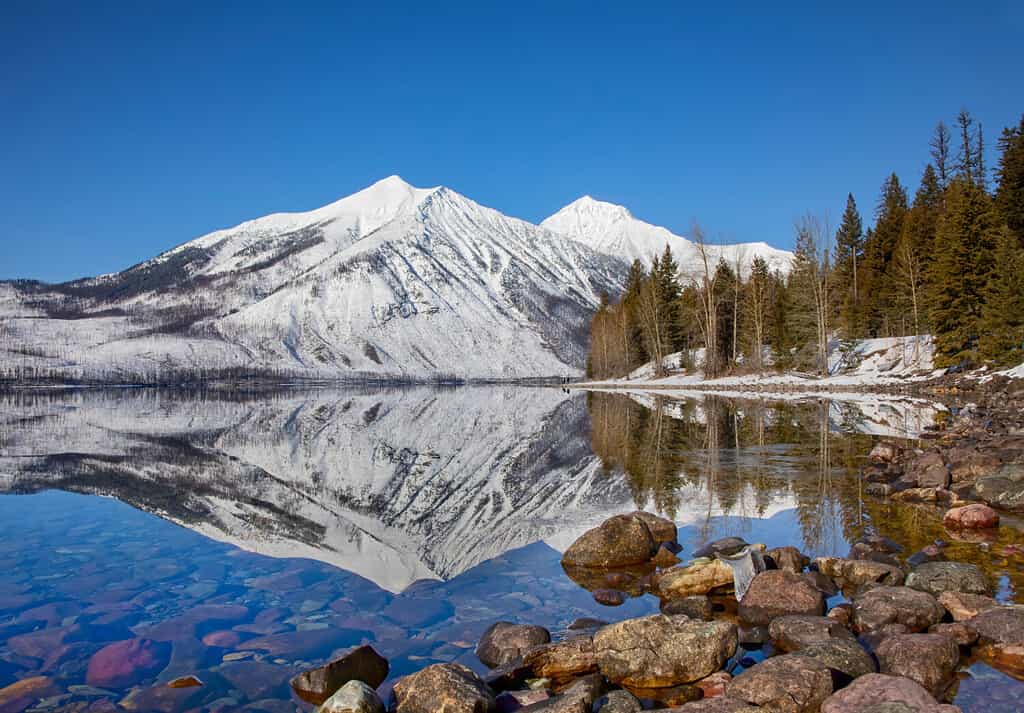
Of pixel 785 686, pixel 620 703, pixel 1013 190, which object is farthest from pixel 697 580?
pixel 1013 190

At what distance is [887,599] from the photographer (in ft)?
30.6

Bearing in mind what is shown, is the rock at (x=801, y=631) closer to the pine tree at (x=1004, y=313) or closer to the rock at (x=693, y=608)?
the rock at (x=693, y=608)

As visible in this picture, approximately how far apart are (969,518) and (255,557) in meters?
14.5

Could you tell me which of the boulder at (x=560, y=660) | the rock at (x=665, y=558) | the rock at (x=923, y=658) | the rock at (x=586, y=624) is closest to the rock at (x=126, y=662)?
the boulder at (x=560, y=660)

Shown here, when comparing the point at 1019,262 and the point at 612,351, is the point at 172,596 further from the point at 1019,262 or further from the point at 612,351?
the point at 612,351

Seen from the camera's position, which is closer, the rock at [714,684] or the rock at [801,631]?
the rock at [714,684]

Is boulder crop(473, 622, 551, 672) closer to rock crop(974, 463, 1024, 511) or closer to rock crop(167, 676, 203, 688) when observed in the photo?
rock crop(167, 676, 203, 688)

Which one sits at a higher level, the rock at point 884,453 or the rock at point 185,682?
the rock at point 884,453

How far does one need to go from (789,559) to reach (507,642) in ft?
17.5

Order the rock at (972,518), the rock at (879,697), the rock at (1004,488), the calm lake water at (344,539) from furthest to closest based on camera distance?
the rock at (1004,488)
the rock at (972,518)
the calm lake water at (344,539)
the rock at (879,697)

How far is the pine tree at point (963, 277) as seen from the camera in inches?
2016

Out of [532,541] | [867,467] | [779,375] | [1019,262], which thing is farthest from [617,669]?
[779,375]

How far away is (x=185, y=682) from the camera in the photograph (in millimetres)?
8156

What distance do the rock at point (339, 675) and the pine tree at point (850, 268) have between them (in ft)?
237
